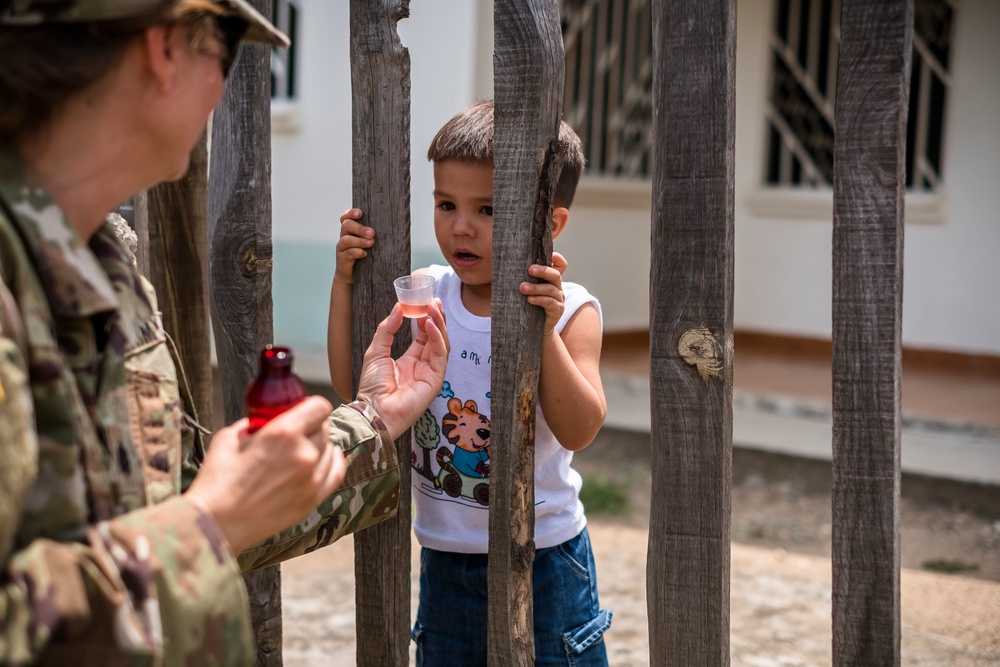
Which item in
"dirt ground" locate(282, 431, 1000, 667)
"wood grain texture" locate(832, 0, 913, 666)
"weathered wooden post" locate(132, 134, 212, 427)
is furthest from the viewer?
"dirt ground" locate(282, 431, 1000, 667)

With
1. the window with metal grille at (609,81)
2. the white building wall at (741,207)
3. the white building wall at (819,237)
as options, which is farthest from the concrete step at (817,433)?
the window with metal grille at (609,81)

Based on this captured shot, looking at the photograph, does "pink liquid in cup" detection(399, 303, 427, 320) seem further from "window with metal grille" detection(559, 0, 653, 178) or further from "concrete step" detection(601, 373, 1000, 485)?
"window with metal grille" detection(559, 0, 653, 178)

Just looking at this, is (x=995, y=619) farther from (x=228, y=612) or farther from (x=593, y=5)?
(x=593, y=5)

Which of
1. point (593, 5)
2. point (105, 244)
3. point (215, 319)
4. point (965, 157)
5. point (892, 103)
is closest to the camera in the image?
point (105, 244)

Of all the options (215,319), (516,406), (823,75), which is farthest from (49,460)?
(823,75)

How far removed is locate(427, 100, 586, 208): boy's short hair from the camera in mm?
2230

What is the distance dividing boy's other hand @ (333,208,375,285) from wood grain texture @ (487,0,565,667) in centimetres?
35

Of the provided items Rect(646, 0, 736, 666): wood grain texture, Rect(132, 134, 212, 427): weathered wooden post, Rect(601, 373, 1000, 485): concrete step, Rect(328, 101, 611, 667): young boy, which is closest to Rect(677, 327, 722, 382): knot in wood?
Rect(646, 0, 736, 666): wood grain texture

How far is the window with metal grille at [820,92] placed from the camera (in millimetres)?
7664

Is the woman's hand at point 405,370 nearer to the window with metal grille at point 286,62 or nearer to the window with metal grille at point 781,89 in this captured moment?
the window with metal grille at point 286,62

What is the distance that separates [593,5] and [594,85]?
65 centimetres

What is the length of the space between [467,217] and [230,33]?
3.13 ft

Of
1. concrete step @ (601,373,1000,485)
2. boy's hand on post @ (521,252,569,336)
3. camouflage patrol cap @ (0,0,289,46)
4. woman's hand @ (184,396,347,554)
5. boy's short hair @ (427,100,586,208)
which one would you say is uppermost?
camouflage patrol cap @ (0,0,289,46)

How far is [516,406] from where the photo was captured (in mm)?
1928
